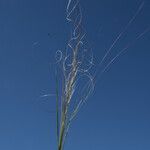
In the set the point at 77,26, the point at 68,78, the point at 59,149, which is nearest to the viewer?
the point at 59,149

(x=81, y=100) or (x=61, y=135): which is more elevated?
(x=81, y=100)

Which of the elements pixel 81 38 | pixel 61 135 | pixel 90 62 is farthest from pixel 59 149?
pixel 90 62

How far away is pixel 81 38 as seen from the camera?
78.9 inches

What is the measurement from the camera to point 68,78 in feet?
5.86

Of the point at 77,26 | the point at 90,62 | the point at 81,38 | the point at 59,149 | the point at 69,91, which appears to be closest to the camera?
the point at 59,149

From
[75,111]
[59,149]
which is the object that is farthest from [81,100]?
[59,149]

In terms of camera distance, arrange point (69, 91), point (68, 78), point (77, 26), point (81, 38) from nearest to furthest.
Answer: point (69, 91), point (68, 78), point (81, 38), point (77, 26)

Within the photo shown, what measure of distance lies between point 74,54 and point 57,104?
35 centimetres

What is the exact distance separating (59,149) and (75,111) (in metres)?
0.31

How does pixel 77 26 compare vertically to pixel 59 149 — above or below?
above

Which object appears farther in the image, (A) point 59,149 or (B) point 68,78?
(B) point 68,78

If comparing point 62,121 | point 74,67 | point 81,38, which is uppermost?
point 81,38

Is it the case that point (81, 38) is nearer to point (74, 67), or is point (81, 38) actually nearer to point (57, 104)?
point (74, 67)

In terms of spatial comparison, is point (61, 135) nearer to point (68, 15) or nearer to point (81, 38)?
point (81, 38)
